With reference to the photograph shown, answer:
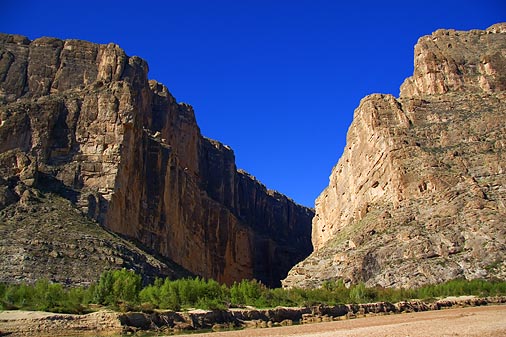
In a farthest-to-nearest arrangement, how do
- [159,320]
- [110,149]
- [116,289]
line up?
1. [110,149]
2. [116,289]
3. [159,320]

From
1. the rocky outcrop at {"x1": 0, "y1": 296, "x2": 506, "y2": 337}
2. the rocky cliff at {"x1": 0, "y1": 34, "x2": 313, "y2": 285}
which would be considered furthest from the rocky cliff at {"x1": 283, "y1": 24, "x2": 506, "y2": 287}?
the rocky cliff at {"x1": 0, "y1": 34, "x2": 313, "y2": 285}

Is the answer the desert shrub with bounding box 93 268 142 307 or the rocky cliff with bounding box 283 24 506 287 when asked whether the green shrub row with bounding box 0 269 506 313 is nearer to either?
the desert shrub with bounding box 93 268 142 307

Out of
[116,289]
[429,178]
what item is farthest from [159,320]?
[429,178]

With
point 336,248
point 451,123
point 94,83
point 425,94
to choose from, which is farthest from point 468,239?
point 94,83

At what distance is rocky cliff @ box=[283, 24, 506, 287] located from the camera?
6041 cm

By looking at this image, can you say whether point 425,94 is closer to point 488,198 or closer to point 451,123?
point 451,123

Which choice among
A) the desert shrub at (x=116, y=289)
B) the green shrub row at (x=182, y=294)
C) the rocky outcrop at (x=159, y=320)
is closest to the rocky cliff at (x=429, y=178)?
the green shrub row at (x=182, y=294)

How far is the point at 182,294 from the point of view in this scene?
39562 millimetres

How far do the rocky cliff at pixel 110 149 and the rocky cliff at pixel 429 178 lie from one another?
2511 cm

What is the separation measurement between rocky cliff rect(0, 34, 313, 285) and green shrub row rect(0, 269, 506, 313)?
45.1ft

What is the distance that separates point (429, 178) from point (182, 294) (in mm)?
45008

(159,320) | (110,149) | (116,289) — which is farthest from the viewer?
(110,149)

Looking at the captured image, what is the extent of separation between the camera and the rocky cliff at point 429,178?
60.4 meters

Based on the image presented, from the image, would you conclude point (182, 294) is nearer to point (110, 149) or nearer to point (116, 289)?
point (116, 289)
